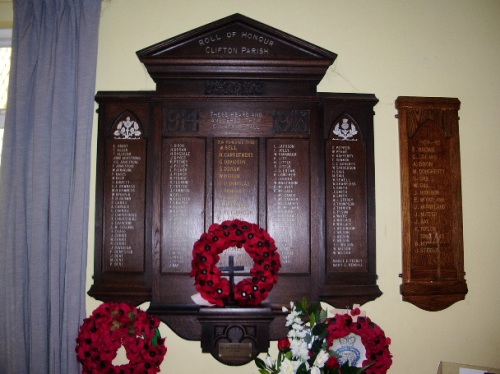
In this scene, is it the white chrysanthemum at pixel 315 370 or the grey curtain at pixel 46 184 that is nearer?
the white chrysanthemum at pixel 315 370

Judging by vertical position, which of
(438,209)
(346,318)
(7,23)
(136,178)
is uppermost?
(7,23)

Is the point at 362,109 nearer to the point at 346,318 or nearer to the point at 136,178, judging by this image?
the point at 346,318

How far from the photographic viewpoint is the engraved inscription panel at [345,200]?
249 cm

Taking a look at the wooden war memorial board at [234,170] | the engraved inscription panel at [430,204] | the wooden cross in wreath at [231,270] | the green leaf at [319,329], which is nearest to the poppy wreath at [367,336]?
the green leaf at [319,329]

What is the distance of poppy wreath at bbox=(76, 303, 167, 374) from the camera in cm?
204

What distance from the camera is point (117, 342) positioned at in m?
2.06

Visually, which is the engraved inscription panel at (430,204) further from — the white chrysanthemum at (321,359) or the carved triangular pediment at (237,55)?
the white chrysanthemum at (321,359)

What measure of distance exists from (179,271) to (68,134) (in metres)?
1.19

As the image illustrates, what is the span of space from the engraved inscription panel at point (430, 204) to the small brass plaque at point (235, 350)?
1230 millimetres

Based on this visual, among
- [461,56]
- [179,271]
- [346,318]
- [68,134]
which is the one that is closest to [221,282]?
[179,271]

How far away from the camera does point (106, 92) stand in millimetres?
2549

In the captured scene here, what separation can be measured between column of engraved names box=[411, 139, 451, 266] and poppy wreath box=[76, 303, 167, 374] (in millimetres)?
1816

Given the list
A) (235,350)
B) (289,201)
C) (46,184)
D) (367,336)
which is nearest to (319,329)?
(367,336)

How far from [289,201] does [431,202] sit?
100cm
